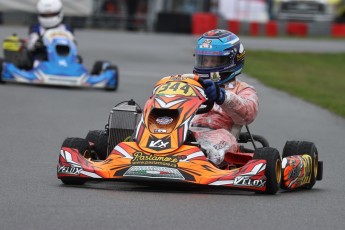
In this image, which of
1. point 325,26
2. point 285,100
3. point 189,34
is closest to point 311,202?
point 285,100

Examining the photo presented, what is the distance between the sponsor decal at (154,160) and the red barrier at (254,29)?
30.9m

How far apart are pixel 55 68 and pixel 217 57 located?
8909 millimetres

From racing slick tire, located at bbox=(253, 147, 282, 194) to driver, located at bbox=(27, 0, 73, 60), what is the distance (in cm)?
1005

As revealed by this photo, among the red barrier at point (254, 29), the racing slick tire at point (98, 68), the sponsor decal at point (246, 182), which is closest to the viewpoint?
the sponsor decal at point (246, 182)

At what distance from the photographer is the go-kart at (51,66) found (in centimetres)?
1700

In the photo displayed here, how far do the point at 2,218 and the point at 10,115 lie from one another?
24.0 ft

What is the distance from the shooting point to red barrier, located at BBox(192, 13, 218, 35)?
35.4 m

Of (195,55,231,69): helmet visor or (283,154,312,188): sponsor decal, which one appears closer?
(283,154,312,188): sponsor decal

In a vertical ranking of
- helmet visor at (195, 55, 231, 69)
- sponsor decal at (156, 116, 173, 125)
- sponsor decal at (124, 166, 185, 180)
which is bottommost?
sponsor decal at (124, 166, 185, 180)

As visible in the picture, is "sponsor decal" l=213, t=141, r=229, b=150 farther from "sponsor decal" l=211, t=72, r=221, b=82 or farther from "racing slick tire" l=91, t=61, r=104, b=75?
"racing slick tire" l=91, t=61, r=104, b=75

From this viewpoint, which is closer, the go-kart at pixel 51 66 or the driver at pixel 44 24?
the go-kart at pixel 51 66

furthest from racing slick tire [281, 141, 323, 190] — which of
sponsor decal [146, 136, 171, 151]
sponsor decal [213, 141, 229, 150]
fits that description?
sponsor decal [146, 136, 171, 151]

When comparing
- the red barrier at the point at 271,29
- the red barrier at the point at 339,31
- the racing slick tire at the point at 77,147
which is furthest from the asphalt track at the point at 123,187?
the red barrier at the point at 339,31

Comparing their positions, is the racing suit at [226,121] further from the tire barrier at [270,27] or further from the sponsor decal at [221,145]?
the tire barrier at [270,27]
